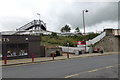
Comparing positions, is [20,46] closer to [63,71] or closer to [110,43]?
[63,71]

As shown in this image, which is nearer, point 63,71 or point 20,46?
point 63,71

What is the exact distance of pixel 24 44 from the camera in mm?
23203

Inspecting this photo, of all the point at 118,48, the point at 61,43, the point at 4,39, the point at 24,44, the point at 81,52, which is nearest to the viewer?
the point at 4,39

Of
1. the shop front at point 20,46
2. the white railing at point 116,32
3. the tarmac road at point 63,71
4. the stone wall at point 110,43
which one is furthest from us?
the white railing at point 116,32

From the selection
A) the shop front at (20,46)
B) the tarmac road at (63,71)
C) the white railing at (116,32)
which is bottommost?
the tarmac road at (63,71)

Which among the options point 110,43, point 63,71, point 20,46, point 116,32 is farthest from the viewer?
point 116,32

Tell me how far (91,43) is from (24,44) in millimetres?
20801

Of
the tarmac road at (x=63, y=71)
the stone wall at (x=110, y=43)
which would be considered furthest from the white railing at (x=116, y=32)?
the tarmac road at (x=63, y=71)

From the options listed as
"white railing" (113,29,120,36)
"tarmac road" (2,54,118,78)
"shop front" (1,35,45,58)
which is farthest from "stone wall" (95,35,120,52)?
"tarmac road" (2,54,118,78)

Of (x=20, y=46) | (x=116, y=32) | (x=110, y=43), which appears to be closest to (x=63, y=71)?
(x=20, y=46)

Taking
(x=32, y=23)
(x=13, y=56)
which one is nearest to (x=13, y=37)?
(x=13, y=56)

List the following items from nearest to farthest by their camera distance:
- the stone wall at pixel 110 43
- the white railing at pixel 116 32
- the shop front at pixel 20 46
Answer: the shop front at pixel 20 46, the stone wall at pixel 110 43, the white railing at pixel 116 32

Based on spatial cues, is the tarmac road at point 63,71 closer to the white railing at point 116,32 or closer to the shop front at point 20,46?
the shop front at point 20,46

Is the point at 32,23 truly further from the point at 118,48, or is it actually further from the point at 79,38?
the point at 118,48
